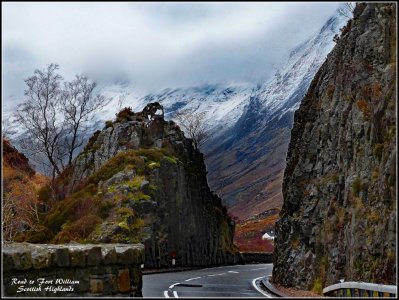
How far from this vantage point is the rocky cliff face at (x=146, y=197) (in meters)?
34.8

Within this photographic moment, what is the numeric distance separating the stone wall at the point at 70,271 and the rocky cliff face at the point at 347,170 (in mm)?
8439

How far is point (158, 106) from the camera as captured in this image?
1828 inches

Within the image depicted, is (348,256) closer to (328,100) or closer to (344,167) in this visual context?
(344,167)

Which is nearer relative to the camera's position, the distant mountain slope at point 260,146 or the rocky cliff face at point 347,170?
the rocky cliff face at point 347,170

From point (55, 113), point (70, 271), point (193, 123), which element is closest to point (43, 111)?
point (55, 113)

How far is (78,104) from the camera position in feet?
152

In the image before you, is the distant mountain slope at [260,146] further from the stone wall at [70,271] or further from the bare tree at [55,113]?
the stone wall at [70,271]

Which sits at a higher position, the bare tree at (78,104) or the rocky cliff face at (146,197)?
the bare tree at (78,104)

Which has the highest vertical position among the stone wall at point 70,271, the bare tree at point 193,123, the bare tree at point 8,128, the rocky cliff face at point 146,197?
the bare tree at point 193,123

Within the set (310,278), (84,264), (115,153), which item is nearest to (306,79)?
(115,153)

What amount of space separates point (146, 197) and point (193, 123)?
Result: 30.8m

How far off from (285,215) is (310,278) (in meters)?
5.93

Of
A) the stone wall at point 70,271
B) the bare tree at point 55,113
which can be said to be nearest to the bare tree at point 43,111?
the bare tree at point 55,113

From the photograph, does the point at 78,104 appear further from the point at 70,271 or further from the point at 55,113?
the point at 70,271
